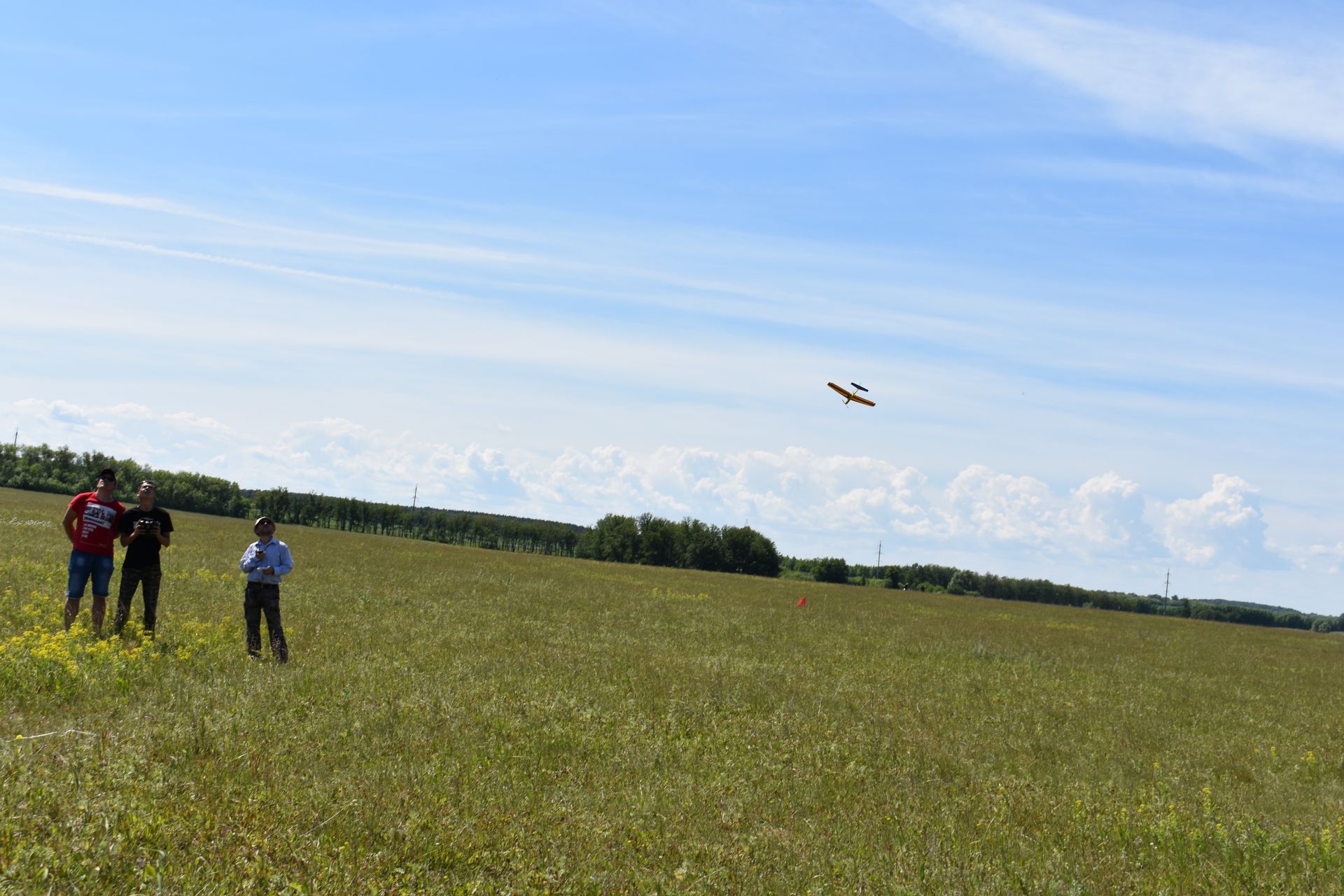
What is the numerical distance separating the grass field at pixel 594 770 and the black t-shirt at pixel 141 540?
4.10 feet

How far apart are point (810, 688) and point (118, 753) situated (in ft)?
34.9

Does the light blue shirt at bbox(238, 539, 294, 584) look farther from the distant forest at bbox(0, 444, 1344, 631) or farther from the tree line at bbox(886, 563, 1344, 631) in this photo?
the tree line at bbox(886, 563, 1344, 631)

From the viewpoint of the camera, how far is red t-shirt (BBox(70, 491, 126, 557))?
42.3 feet

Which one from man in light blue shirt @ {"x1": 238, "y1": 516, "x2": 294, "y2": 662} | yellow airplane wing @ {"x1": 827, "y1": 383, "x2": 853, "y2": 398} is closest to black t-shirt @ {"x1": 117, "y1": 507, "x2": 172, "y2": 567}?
man in light blue shirt @ {"x1": 238, "y1": 516, "x2": 294, "y2": 662}

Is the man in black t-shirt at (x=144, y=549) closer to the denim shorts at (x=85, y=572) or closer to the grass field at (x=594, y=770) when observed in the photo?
the denim shorts at (x=85, y=572)

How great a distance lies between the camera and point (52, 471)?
→ 142875 mm

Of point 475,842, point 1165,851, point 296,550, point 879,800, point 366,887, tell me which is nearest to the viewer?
point 366,887

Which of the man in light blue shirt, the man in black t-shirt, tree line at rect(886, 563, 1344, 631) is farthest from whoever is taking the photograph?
tree line at rect(886, 563, 1344, 631)

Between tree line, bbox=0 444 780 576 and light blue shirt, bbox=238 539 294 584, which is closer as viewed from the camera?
light blue shirt, bbox=238 539 294 584

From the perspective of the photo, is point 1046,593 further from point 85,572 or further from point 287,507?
point 85,572

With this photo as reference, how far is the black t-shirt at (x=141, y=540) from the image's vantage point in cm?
1301

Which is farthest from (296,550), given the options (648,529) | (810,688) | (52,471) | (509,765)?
(52,471)

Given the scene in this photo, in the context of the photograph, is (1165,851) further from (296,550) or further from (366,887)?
(296,550)

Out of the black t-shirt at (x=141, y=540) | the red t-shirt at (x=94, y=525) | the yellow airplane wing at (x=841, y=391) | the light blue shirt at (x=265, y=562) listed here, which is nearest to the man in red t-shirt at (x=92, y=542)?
the red t-shirt at (x=94, y=525)
